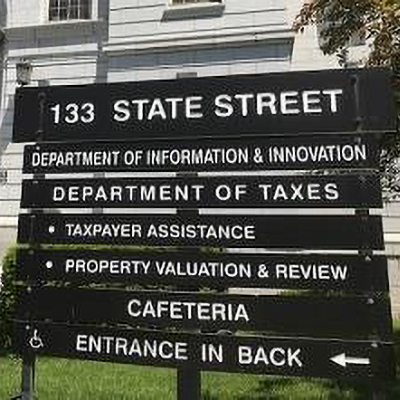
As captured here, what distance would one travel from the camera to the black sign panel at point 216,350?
14.6 ft

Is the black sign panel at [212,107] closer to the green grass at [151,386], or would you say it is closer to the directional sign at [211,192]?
the directional sign at [211,192]

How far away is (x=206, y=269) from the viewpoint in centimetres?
481

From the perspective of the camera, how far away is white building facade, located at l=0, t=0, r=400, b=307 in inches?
627

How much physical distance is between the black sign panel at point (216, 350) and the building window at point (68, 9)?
560 inches

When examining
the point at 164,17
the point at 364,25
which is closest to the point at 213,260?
the point at 364,25

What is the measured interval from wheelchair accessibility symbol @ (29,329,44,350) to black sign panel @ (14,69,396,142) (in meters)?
1.45

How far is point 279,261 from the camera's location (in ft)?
15.4

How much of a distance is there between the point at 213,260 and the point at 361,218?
101 cm

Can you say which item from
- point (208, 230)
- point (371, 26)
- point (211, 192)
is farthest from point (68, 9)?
point (208, 230)

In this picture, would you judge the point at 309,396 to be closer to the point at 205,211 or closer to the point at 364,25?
the point at 205,211

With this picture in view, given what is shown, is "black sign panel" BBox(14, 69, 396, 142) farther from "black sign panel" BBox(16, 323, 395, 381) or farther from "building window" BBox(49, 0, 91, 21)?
"building window" BBox(49, 0, 91, 21)

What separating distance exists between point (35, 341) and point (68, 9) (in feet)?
47.8

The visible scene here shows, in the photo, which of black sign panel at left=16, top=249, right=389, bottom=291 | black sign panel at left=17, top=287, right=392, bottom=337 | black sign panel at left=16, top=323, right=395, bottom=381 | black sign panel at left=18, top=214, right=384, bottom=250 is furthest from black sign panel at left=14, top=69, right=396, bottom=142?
black sign panel at left=16, top=323, right=395, bottom=381

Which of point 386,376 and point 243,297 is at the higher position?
point 243,297
